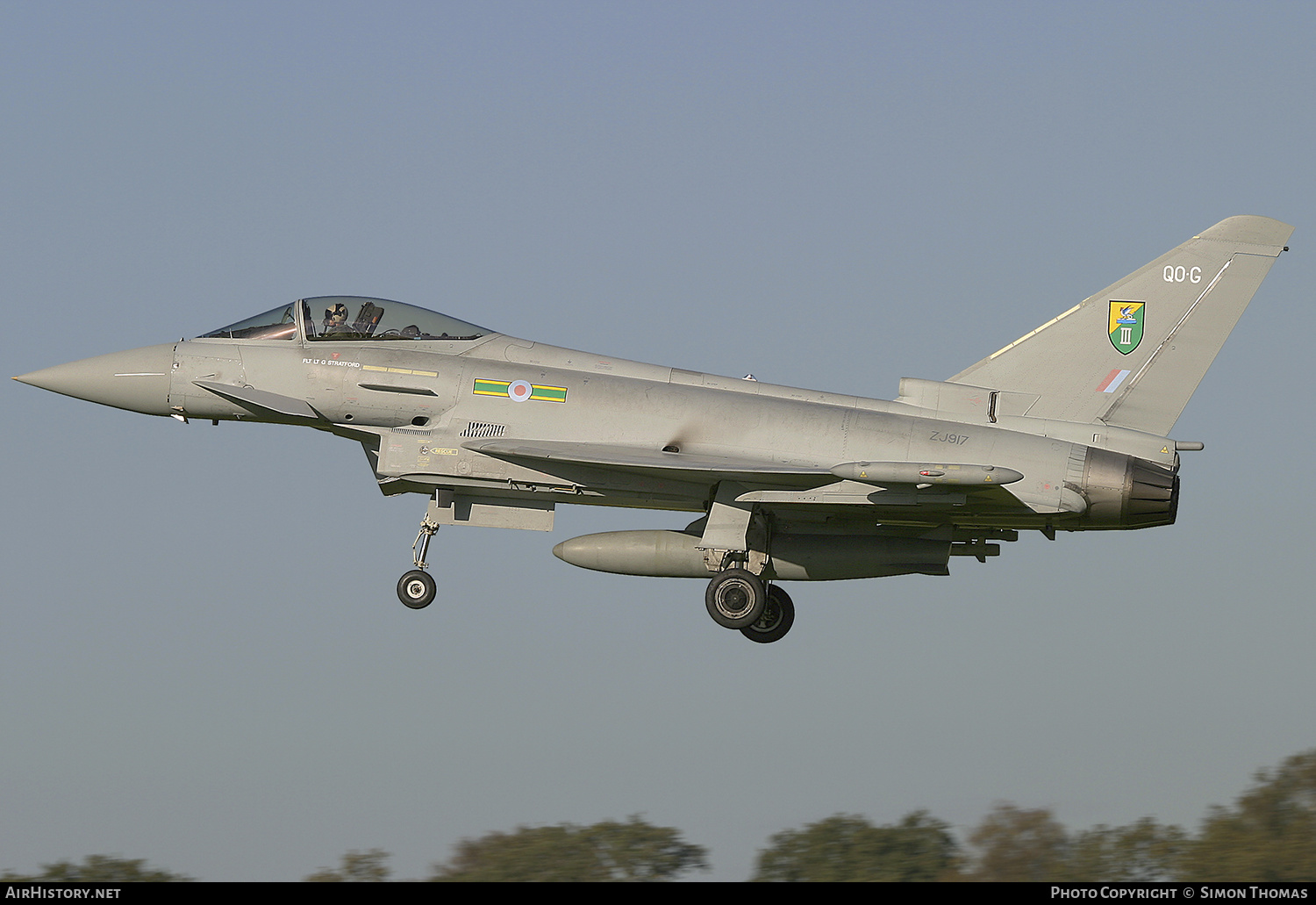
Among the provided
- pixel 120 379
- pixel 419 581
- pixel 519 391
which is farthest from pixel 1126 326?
pixel 120 379

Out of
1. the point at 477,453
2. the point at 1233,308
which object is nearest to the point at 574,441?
the point at 477,453

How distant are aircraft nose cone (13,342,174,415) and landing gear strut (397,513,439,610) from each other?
3467 millimetres

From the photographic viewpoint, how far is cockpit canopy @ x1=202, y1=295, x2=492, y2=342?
59.6 ft

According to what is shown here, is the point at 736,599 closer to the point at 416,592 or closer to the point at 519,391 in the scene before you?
the point at 519,391

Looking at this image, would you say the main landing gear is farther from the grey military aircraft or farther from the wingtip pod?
the wingtip pod

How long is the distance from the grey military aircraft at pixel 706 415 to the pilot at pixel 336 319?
32 mm

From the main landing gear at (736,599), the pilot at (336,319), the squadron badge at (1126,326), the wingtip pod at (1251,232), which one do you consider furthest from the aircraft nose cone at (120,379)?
the wingtip pod at (1251,232)

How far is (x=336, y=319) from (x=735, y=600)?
592 centimetres

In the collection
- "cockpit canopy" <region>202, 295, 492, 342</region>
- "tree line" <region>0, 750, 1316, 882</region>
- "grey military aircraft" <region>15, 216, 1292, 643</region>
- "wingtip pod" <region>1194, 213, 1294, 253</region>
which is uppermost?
"wingtip pod" <region>1194, 213, 1294, 253</region>

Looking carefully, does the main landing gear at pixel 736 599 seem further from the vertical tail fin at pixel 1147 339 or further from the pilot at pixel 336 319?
the pilot at pixel 336 319

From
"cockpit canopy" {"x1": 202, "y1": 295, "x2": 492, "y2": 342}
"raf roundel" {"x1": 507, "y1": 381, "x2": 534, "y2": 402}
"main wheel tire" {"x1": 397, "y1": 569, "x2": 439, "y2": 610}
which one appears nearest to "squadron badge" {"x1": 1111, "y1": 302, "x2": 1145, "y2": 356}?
"raf roundel" {"x1": 507, "y1": 381, "x2": 534, "y2": 402}

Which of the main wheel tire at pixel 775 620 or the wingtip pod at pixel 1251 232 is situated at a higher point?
the wingtip pod at pixel 1251 232

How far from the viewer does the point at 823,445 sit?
56.3 feet

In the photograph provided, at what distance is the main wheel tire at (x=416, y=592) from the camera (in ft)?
58.9
